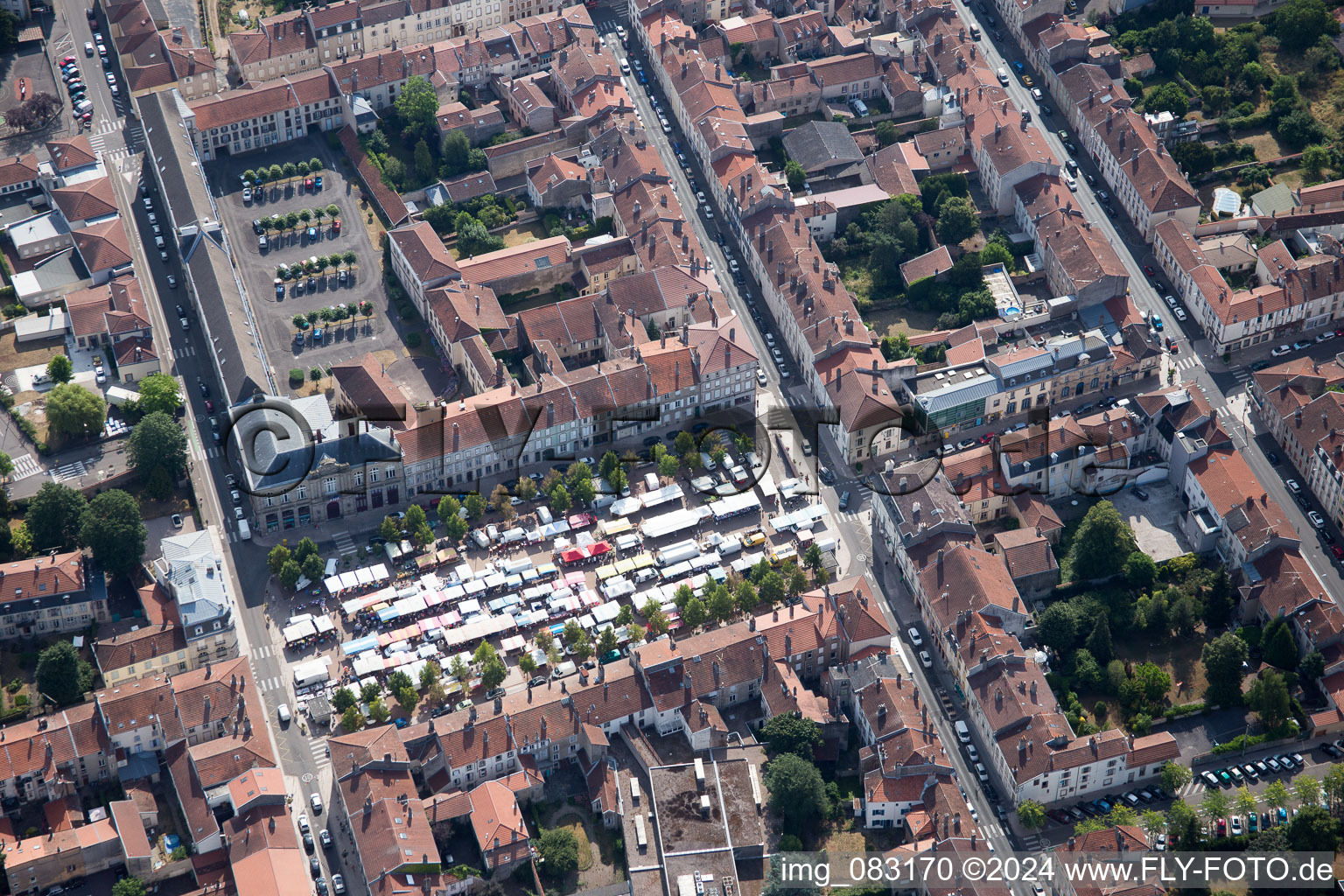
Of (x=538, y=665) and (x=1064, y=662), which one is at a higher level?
(x=538, y=665)

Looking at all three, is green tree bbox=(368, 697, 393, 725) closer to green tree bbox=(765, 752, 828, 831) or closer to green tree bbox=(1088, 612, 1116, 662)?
green tree bbox=(765, 752, 828, 831)

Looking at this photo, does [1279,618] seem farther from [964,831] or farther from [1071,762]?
[964,831]

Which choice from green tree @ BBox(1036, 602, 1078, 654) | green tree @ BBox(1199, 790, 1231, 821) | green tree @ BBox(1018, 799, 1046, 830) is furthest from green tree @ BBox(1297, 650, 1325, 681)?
green tree @ BBox(1018, 799, 1046, 830)

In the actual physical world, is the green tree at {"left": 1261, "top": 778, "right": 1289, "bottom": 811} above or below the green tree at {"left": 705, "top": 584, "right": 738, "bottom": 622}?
below

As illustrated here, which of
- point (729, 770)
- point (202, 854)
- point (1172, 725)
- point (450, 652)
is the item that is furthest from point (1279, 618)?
point (202, 854)

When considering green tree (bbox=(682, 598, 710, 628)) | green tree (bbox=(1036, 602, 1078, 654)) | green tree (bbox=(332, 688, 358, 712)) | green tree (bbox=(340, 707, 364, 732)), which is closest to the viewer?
green tree (bbox=(340, 707, 364, 732))

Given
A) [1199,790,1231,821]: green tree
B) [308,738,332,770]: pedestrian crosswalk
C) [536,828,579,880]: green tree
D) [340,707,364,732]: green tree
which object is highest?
[340,707,364,732]: green tree

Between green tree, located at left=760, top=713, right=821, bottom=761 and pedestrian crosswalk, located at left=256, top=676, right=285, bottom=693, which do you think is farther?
pedestrian crosswalk, located at left=256, top=676, right=285, bottom=693
